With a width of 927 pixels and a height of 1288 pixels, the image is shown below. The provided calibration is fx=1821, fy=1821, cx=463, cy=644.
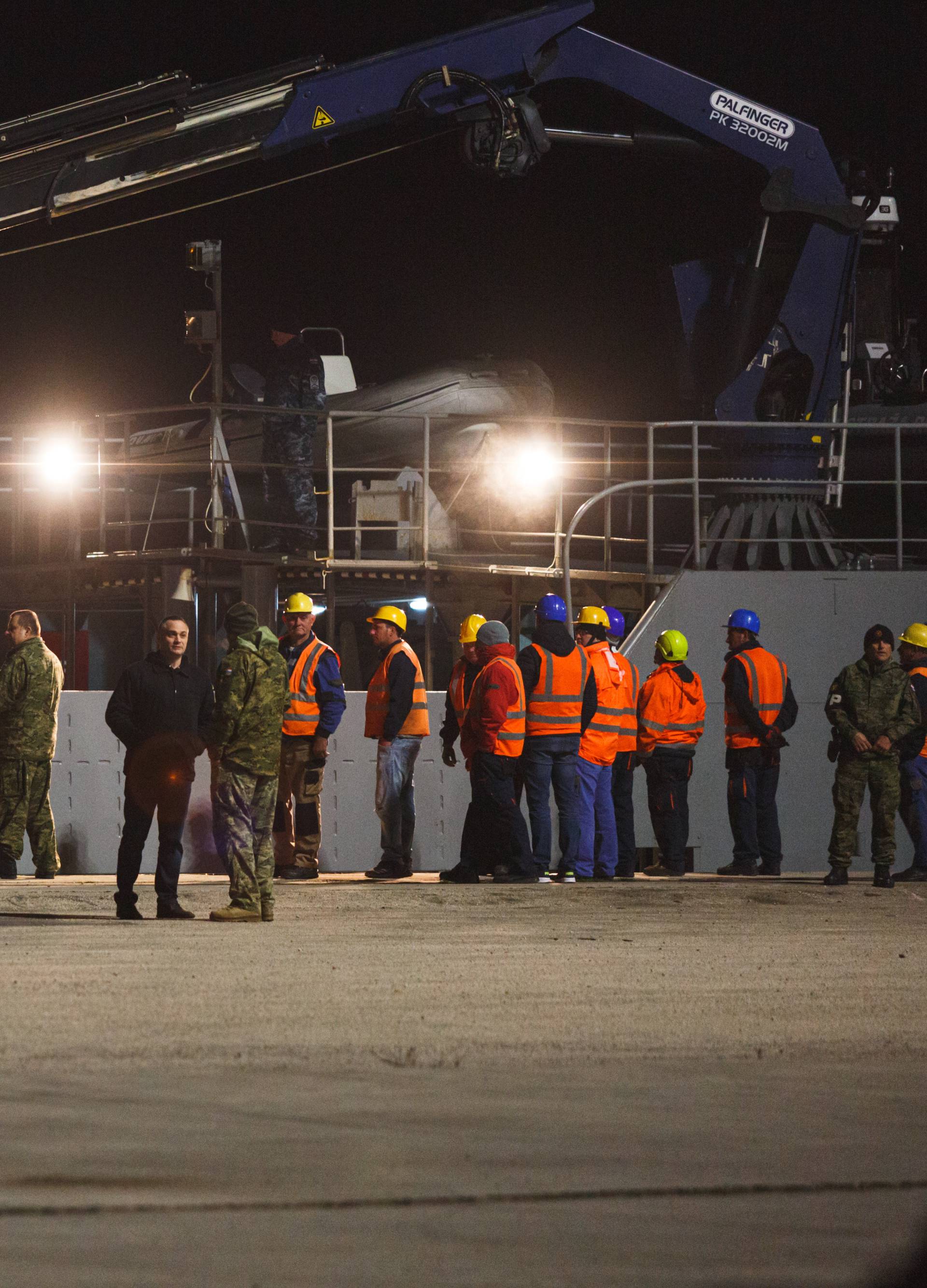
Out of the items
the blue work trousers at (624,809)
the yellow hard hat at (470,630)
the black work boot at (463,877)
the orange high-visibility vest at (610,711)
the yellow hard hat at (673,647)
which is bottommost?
the black work boot at (463,877)

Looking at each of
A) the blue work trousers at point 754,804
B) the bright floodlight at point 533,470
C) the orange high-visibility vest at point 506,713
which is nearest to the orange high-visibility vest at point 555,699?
the orange high-visibility vest at point 506,713

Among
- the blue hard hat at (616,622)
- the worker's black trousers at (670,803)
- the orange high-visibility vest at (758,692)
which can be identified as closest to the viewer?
the worker's black trousers at (670,803)

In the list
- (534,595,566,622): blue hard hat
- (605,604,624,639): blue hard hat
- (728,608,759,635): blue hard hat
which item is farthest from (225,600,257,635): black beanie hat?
(728,608,759,635): blue hard hat

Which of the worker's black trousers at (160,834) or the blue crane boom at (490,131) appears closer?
the worker's black trousers at (160,834)

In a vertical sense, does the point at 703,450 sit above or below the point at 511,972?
above

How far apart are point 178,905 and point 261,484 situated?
30.5 feet

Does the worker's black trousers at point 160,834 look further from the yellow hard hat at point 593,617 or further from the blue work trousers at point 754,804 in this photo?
the blue work trousers at point 754,804

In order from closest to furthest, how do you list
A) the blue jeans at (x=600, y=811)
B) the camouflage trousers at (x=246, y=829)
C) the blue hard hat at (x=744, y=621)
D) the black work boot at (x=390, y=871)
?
the camouflage trousers at (x=246, y=829) → the black work boot at (x=390, y=871) → the blue jeans at (x=600, y=811) → the blue hard hat at (x=744, y=621)

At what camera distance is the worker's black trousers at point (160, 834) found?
10.0 metres

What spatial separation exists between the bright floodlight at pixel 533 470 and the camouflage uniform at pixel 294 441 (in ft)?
7.62

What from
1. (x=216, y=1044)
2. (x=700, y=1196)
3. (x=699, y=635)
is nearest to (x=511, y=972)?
(x=216, y=1044)

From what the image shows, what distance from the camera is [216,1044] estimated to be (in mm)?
6137

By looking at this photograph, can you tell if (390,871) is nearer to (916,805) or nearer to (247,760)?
(247,760)

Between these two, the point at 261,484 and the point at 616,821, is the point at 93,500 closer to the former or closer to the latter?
the point at 261,484
